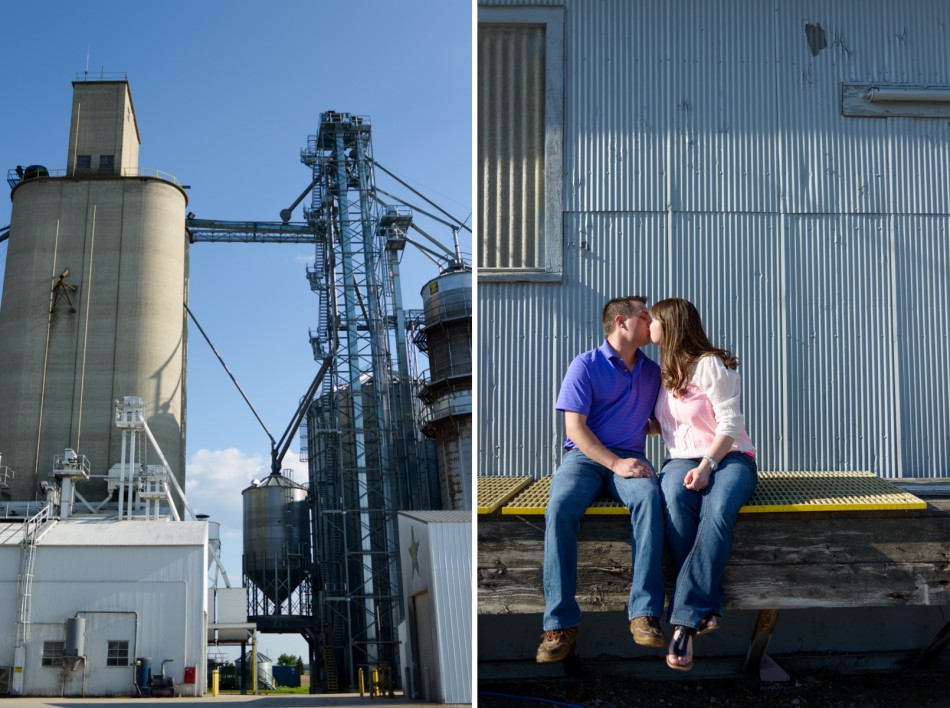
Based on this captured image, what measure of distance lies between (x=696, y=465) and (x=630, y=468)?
0.33m

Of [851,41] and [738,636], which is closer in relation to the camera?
[738,636]

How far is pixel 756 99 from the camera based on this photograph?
7043 mm

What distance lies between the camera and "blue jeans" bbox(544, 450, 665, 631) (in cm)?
483

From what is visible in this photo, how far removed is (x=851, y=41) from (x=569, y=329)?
281 centimetres

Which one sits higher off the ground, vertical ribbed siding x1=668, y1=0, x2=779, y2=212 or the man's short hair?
vertical ribbed siding x1=668, y1=0, x2=779, y2=212

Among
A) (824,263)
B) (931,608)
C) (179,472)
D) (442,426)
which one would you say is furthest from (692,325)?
(179,472)

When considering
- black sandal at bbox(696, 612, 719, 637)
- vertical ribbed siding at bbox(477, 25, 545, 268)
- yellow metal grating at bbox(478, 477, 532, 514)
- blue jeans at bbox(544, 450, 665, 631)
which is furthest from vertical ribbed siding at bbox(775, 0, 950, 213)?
black sandal at bbox(696, 612, 719, 637)

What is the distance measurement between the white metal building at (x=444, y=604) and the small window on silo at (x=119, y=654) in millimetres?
9075

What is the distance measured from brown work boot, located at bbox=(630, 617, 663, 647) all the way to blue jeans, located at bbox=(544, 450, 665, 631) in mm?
32

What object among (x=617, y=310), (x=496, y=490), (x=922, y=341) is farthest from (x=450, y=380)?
(x=617, y=310)

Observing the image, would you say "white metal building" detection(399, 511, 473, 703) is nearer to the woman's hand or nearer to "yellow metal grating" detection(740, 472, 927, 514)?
"yellow metal grating" detection(740, 472, 927, 514)

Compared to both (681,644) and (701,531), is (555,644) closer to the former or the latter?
(681,644)

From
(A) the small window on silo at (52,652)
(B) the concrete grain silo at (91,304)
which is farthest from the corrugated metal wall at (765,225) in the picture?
(B) the concrete grain silo at (91,304)

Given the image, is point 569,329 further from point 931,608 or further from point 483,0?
point 931,608
